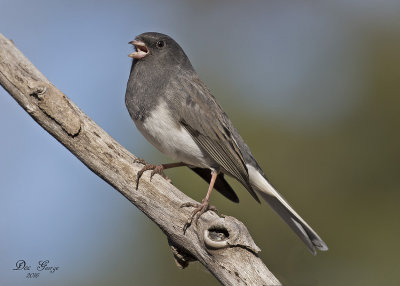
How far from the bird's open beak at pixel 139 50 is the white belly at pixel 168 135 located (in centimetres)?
54

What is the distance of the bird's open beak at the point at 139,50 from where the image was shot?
13.5 feet

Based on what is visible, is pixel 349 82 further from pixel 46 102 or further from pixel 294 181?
pixel 46 102

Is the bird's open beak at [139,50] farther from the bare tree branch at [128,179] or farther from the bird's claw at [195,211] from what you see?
the bird's claw at [195,211]

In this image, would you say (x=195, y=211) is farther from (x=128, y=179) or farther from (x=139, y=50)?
(x=139, y=50)

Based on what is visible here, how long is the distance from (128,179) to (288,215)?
1.23m

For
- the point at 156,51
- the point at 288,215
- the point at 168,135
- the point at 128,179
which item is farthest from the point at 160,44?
the point at 288,215

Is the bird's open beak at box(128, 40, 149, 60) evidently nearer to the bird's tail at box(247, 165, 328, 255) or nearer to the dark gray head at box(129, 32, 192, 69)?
the dark gray head at box(129, 32, 192, 69)

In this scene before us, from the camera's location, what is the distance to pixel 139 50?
4.20 metres

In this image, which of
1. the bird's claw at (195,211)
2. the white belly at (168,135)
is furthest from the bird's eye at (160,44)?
the bird's claw at (195,211)

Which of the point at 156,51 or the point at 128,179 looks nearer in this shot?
the point at 128,179

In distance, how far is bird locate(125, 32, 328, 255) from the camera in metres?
3.75

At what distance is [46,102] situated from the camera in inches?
130

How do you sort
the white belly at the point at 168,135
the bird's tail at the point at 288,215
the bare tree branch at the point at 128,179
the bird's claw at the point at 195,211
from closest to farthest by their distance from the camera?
1. the bare tree branch at the point at 128,179
2. the bird's claw at the point at 195,211
3. the white belly at the point at 168,135
4. the bird's tail at the point at 288,215

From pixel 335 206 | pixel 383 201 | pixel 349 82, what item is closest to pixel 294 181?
pixel 335 206
